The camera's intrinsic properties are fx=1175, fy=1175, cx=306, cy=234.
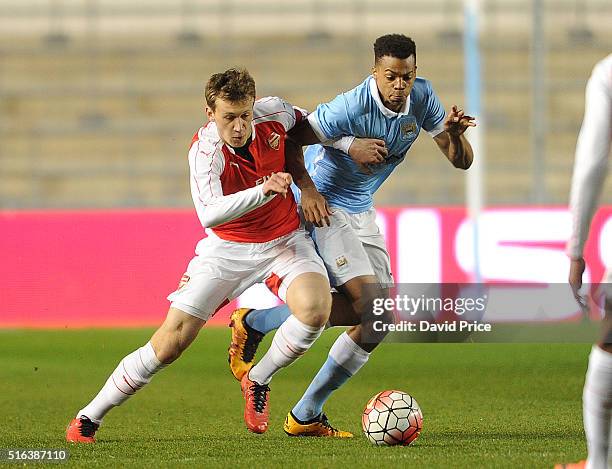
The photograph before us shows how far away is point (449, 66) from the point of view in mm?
13297

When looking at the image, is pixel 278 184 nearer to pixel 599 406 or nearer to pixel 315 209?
pixel 315 209

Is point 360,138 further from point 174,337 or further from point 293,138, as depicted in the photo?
point 174,337

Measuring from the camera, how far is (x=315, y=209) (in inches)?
191

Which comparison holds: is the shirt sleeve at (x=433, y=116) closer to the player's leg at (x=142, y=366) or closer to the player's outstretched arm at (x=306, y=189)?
the player's outstretched arm at (x=306, y=189)

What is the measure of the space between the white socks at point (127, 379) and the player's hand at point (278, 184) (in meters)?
0.86

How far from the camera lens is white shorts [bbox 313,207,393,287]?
501cm

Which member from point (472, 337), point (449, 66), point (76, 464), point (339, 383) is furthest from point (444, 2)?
point (76, 464)

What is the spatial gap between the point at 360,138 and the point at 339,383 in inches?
41.7

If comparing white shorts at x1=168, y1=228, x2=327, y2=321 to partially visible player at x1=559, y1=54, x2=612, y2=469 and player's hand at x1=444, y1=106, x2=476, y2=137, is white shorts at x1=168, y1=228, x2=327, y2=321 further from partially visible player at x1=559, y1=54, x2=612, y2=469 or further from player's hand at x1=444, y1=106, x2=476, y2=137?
partially visible player at x1=559, y1=54, x2=612, y2=469

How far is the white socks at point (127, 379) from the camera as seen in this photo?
4.62 metres

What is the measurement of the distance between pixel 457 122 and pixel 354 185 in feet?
2.28

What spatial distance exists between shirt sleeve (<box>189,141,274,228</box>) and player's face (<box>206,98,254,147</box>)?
81 mm

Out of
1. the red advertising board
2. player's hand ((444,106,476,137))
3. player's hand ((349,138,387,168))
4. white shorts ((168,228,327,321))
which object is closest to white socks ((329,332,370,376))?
white shorts ((168,228,327,321))

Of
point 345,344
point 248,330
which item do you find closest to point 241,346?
point 248,330
